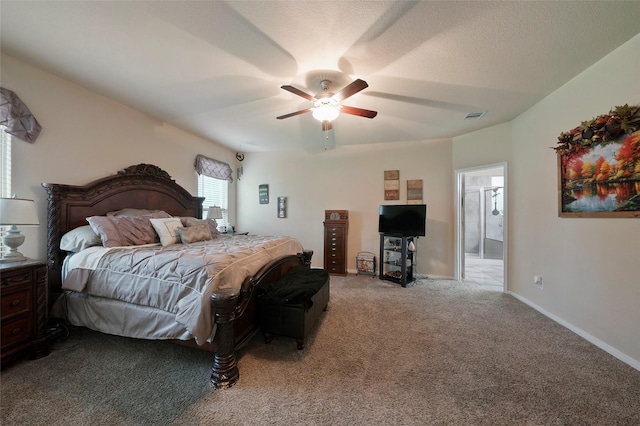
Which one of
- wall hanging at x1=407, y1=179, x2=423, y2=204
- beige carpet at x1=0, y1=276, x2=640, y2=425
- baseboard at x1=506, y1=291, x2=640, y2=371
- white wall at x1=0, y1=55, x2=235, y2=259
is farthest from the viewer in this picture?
wall hanging at x1=407, y1=179, x2=423, y2=204

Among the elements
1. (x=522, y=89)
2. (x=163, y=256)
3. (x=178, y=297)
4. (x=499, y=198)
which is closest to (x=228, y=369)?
(x=178, y=297)

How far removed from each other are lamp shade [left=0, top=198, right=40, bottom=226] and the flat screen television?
4.45 m

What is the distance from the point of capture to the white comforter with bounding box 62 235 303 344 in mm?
1722

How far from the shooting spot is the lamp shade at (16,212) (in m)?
1.84

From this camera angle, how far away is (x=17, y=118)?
2217 mm

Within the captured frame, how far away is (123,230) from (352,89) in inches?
110

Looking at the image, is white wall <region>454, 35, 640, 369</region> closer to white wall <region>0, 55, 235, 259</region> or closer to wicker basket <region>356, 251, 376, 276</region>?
wicker basket <region>356, 251, 376, 276</region>

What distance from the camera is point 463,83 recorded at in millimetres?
2584

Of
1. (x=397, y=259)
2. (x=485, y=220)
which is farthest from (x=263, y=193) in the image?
(x=485, y=220)

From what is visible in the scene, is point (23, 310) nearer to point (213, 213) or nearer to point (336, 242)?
point (213, 213)

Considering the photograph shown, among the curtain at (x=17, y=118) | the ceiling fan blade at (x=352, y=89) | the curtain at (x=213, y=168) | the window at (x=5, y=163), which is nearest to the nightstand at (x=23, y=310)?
the window at (x=5, y=163)

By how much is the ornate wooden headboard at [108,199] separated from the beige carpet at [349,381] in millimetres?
979

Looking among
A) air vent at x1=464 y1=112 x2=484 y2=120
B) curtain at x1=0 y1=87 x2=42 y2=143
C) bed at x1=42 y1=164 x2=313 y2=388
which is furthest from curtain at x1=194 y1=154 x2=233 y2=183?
air vent at x1=464 y1=112 x2=484 y2=120

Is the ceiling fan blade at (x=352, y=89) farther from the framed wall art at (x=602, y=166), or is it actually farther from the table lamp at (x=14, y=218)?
the table lamp at (x=14, y=218)
